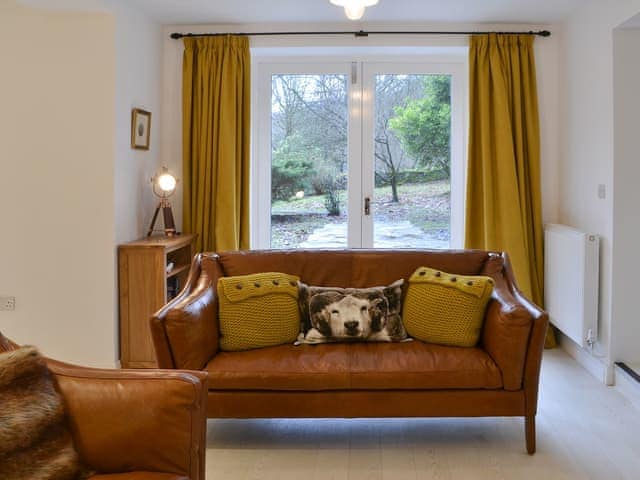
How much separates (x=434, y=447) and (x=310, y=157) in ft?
9.29

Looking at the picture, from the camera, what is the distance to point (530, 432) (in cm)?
281

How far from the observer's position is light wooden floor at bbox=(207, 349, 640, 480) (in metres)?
2.69

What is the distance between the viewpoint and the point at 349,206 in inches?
204

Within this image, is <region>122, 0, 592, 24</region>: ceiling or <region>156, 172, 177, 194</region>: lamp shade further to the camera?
<region>156, 172, 177, 194</region>: lamp shade

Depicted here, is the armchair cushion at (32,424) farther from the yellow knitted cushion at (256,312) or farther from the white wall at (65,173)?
the white wall at (65,173)

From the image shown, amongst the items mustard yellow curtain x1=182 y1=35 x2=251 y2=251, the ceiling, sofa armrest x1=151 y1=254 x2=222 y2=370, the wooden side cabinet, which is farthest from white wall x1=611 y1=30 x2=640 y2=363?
the wooden side cabinet

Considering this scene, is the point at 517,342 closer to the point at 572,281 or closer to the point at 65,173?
the point at 572,281

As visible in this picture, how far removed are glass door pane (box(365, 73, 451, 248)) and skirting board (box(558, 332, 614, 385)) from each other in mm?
1197

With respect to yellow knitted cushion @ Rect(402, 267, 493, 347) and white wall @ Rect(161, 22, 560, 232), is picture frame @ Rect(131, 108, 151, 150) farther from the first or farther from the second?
yellow knitted cushion @ Rect(402, 267, 493, 347)

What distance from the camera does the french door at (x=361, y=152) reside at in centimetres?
512

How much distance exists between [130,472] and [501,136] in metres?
3.73

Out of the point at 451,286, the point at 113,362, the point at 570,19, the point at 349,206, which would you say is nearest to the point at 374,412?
the point at 451,286

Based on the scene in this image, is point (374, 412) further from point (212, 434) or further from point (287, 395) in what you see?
point (212, 434)

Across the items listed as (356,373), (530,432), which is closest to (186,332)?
(356,373)
